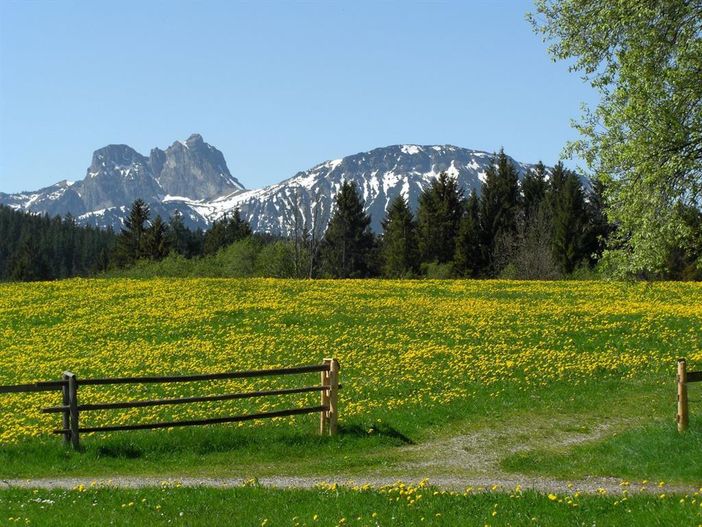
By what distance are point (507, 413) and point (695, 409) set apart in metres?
5.02

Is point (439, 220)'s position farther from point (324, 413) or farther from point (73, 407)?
point (73, 407)

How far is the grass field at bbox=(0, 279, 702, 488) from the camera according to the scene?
59.7 feet

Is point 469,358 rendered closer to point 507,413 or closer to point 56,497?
point 507,413

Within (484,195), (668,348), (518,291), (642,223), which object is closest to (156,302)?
(518,291)

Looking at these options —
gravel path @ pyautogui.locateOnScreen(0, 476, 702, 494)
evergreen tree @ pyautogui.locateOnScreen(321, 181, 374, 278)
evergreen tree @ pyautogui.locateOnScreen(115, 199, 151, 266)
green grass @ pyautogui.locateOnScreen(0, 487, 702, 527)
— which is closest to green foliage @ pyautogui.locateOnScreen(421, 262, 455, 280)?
evergreen tree @ pyautogui.locateOnScreen(321, 181, 374, 278)

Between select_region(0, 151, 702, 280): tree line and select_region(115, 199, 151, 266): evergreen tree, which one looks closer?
select_region(0, 151, 702, 280): tree line

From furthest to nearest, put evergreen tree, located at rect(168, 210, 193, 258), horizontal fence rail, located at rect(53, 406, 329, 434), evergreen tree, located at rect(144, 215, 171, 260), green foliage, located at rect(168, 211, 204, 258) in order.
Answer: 1. evergreen tree, located at rect(168, 210, 193, 258)
2. green foliage, located at rect(168, 211, 204, 258)
3. evergreen tree, located at rect(144, 215, 171, 260)
4. horizontal fence rail, located at rect(53, 406, 329, 434)

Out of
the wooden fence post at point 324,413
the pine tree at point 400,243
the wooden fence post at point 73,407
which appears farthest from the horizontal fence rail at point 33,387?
the pine tree at point 400,243

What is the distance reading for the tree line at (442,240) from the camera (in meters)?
81.3

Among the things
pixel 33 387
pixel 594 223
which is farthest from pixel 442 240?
pixel 33 387

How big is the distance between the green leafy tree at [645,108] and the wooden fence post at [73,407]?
14.2 metres

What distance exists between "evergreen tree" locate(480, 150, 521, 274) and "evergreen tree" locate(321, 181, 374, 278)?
18873 mm

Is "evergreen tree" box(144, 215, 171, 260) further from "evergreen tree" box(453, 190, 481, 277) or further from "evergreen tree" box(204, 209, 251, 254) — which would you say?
"evergreen tree" box(453, 190, 481, 277)

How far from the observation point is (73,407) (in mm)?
18953
